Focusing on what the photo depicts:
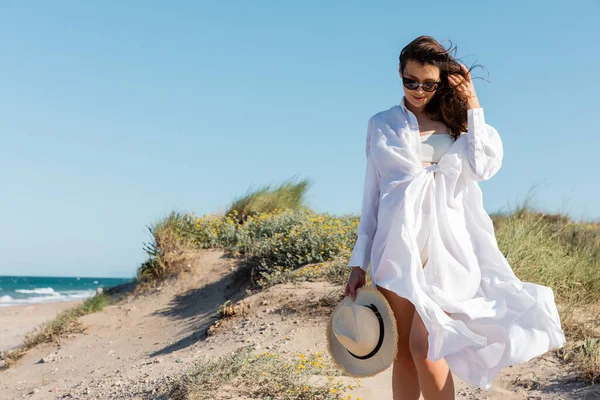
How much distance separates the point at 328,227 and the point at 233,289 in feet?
5.06

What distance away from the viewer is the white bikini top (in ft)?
10.6

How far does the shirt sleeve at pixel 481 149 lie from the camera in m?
3.17

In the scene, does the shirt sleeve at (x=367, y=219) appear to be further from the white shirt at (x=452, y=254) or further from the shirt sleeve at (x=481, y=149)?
the shirt sleeve at (x=481, y=149)

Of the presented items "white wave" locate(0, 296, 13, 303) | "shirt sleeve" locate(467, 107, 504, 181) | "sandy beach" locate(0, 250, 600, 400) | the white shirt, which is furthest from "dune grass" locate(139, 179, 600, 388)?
"white wave" locate(0, 296, 13, 303)

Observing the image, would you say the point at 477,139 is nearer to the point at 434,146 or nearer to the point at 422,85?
the point at 434,146

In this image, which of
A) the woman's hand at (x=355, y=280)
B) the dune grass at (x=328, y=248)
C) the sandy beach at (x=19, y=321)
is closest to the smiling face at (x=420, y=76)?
the woman's hand at (x=355, y=280)

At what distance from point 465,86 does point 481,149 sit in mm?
334

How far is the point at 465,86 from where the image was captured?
128 inches

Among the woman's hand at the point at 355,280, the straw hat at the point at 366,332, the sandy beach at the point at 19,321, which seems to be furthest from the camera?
the sandy beach at the point at 19,321

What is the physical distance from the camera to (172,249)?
1005 centimetres

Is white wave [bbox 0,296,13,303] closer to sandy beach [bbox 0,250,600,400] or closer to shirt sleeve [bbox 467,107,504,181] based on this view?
sandy beach [bbox 0,250,600,400]

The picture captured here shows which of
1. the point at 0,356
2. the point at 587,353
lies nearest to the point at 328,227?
the point at 587,353

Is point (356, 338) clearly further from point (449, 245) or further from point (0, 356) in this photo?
point (0, 356)

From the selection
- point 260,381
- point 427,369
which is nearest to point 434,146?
point 427,369
